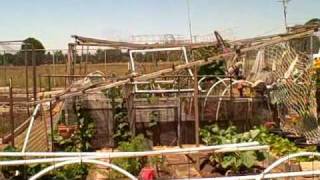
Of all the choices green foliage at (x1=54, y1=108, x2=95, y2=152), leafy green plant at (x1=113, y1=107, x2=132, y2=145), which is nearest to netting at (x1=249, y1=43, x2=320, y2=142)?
leafy green plant at (x1=113, y1=107, x2=132, y2=145)

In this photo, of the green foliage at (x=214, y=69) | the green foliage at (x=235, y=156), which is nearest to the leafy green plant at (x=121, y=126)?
the green foliage at (x=235, y=156)

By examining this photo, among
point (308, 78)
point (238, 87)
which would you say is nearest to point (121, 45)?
point (238, 87)

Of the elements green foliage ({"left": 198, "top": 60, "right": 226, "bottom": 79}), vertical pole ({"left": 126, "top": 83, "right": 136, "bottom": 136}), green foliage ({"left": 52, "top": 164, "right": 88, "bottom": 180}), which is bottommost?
green foliage ({"left": 52, "top": 164, "right": 88, "bottom": 180})

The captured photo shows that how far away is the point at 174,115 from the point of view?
1106 centimetres

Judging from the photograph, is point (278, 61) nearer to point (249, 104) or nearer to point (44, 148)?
point (249, 104)

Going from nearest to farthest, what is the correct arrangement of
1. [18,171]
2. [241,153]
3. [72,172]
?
[18,171] → [72,172] → [241,153]

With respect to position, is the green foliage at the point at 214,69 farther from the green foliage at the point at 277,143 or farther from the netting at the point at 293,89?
the green foliage at the point at 277,143

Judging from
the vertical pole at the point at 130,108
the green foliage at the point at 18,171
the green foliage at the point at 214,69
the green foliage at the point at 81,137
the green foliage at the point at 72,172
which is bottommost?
the green foliage at the point at 72,172

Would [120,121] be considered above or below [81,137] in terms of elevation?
above

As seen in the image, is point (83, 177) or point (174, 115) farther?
point (174, 115)

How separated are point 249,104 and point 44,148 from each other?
4351 mm

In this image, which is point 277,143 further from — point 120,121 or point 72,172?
point 72,172

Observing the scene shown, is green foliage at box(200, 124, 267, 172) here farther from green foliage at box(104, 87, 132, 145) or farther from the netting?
green foliage at box(104, 87, 132, 145)

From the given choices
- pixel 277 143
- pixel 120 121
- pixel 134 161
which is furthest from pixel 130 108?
pixel 134 161
